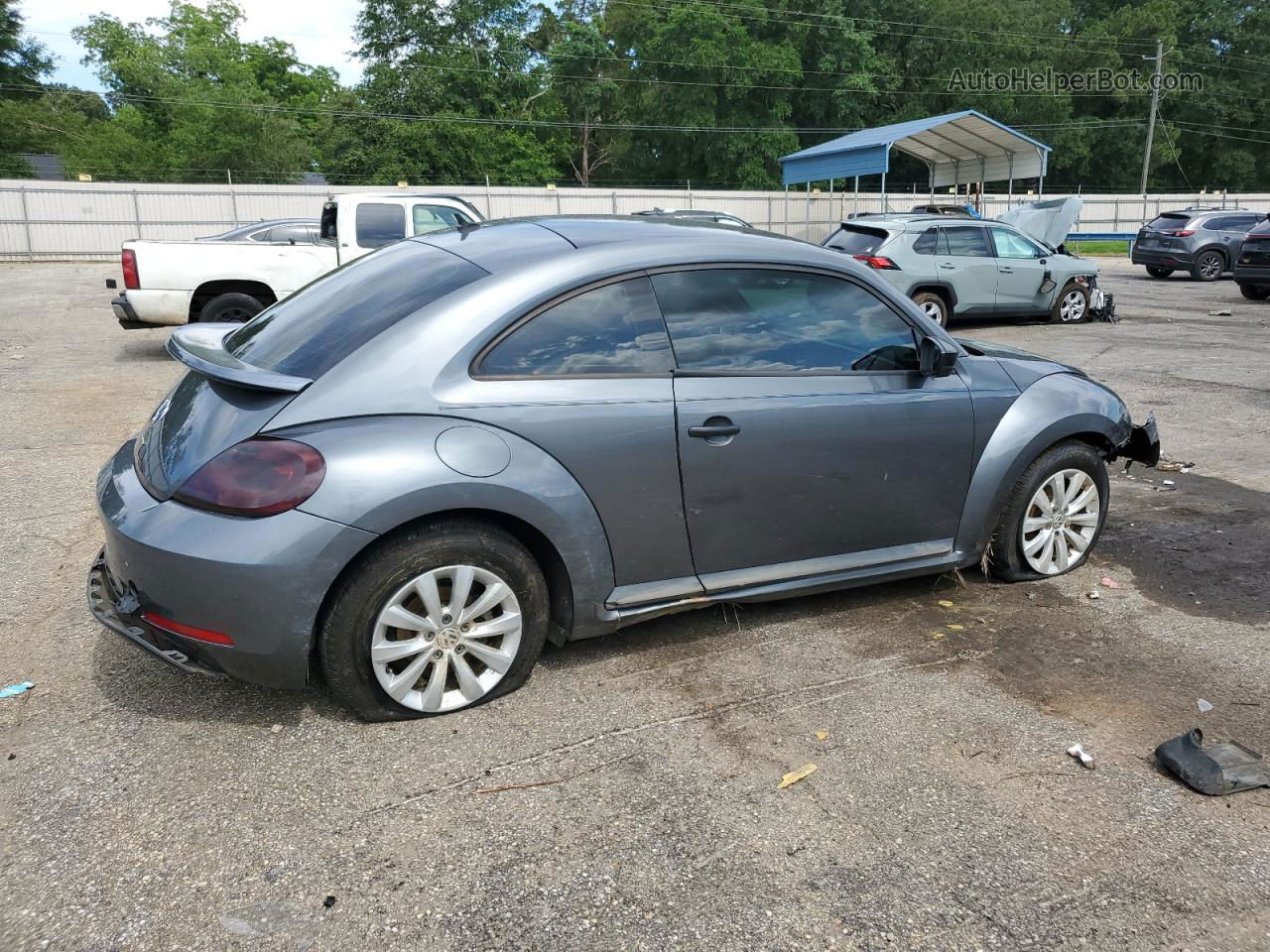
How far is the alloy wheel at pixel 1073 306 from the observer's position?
14828 mm

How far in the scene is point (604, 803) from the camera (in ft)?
9.45

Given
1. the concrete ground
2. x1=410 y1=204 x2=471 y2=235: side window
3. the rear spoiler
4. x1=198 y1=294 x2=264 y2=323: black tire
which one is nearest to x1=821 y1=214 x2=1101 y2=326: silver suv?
x1=410 y1=204 x2=471 y2=235: side window

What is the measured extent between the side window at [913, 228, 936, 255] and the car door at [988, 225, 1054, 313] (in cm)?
111

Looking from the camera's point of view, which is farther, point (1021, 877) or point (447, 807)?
point (447, 807)

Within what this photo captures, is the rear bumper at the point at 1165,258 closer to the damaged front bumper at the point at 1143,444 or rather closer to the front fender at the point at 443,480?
the damaged front bumper at the point at 1143,444

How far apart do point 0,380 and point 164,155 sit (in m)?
44.3

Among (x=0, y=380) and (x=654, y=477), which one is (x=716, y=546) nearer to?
(x=654, y=477)

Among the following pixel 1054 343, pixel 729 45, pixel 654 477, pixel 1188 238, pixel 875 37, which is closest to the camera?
pixel 654 477

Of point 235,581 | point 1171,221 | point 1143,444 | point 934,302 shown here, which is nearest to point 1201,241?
point 1171,221

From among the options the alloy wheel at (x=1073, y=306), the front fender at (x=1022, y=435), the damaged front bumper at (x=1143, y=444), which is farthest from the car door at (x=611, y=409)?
the alloy wheel at (x=1073, y=306)

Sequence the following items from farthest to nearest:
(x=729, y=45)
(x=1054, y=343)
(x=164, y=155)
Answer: (x=729, y=45) → (x=164, y=155) → (x=1054, y=343)

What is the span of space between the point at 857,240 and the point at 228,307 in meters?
8.07

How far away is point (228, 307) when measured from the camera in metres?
10.6

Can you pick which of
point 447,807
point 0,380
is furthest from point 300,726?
point 0,380
